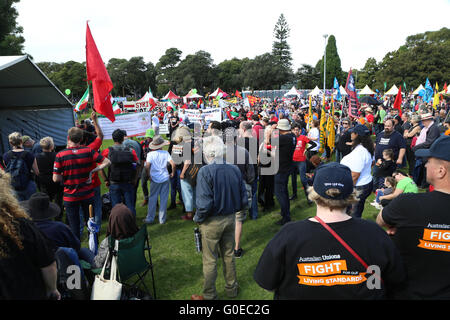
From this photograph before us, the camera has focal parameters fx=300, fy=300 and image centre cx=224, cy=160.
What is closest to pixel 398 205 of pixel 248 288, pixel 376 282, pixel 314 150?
pixel 376 282

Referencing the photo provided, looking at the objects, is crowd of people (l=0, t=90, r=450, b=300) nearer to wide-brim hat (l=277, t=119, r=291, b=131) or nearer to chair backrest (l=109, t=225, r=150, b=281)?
wide-brim hat (l=277, t=119, r=291, b=131)

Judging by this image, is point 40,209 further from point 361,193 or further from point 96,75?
point 361,193

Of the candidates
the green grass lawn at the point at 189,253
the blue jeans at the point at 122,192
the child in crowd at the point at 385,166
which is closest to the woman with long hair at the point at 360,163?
the child in crowd at the point at 385,166

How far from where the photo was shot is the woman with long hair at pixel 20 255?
1.80 m

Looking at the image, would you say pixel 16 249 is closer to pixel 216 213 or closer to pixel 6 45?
pixel 216 213

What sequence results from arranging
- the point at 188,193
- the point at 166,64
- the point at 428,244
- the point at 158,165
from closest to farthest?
the point at 428,244 → the point at 158,165 → the point at 188,193 → the point at 166,64

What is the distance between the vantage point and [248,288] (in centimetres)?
413

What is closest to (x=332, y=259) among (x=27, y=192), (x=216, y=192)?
(x=216, y=192)

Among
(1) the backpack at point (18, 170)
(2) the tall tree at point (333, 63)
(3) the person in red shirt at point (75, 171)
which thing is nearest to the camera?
(3) the person in red shirt at point (75, 171)

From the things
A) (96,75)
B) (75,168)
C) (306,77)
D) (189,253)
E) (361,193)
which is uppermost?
(306,77)

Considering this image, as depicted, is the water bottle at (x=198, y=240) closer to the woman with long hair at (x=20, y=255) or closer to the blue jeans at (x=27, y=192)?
the woman with long hair at (x=20, y=255)

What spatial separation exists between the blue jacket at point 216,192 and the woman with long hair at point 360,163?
210 centimetres

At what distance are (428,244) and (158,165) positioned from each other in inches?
192

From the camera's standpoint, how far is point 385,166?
646 cm
